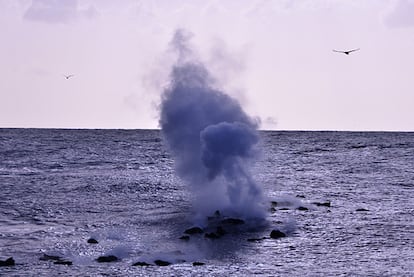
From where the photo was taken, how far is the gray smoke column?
42062mm

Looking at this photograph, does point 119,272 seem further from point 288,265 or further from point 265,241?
point 265,241

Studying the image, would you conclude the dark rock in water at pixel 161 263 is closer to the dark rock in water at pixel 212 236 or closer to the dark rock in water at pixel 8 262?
the dark rock in water at pixel 8 262

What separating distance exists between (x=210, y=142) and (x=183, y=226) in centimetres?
753

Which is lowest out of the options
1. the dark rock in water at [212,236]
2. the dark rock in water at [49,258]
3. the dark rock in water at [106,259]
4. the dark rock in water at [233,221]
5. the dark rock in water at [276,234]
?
the dark rock in water at [49,258]

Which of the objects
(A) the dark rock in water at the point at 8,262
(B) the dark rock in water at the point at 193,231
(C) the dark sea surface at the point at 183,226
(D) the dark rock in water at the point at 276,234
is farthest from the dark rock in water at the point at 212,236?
(A) the dark rock in water at the point at 8,262

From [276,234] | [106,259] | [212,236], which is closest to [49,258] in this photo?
[106,259]

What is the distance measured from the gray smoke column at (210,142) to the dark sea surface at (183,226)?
4.55 ft

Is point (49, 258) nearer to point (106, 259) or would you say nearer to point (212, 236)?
point (106, 259)

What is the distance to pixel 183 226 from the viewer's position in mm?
36594

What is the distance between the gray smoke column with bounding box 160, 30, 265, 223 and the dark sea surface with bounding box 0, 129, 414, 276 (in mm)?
1387

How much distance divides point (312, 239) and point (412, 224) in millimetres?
7144

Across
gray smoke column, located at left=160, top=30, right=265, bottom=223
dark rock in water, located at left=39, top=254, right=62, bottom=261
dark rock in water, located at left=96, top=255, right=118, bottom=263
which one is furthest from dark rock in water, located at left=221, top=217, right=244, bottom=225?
dark rock in water, located at left=39, top=254, right=62, bottom=261

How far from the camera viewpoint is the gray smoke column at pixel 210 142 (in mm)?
42062

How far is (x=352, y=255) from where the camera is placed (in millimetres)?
29109
